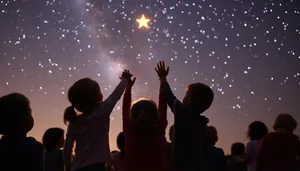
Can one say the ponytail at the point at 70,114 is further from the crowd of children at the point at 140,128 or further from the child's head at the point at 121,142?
the child's head at the point at 121,142

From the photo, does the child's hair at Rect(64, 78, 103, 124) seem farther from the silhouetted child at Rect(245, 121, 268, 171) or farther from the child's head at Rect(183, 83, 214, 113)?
the silhouetted child at Rect(245, 121, 268, 171)

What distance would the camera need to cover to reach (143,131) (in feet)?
14.9

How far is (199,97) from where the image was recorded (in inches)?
183

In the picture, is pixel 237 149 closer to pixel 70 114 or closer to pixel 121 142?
pixel 121 142

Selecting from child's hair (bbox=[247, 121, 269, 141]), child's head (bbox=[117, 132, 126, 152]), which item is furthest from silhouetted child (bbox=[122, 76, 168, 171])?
child's hair (bbox=[247, 121, 269, 141])

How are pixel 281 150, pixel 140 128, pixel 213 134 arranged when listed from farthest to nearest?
pixel 213 134, pixel 281 150, pixel 140 128

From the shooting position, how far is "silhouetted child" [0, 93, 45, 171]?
3492mm

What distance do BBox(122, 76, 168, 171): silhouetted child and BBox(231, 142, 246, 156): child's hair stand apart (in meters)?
3.62

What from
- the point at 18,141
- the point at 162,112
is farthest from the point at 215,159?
the point at 18,141

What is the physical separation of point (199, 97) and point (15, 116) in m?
2.05

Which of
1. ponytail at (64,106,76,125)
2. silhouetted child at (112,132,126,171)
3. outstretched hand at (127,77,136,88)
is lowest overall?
silhouetted child at (112,132,126,171)

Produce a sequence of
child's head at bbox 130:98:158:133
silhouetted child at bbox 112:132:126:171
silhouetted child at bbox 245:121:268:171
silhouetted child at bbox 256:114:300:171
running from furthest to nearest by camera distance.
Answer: silhouetted child at bbox 245:121:268:171 < silhouetted child at bbox 112:132:126:171 < silhouetted child at bbox 256:114:300:171 < child's head at bbox 130:98:158:133

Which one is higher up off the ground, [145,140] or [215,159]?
[145,140]

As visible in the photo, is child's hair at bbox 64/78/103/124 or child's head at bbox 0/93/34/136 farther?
child's hair at bbox 64/78/103/124
